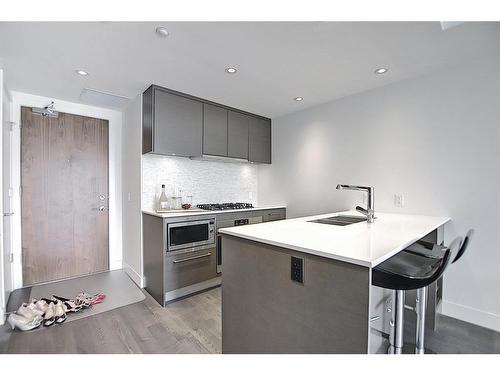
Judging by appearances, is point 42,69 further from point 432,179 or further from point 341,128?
point 432,179

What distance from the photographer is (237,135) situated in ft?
11.0

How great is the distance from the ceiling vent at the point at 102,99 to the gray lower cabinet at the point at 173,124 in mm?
434

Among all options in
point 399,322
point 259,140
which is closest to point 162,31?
point 259,140

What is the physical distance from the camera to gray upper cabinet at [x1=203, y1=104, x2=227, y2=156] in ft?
9.75

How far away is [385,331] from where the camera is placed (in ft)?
5.32

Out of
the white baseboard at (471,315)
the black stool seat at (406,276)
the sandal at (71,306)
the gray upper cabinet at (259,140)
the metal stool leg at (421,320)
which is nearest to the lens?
the black stool seat at (406,276)

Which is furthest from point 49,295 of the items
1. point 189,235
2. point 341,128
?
point 341,128

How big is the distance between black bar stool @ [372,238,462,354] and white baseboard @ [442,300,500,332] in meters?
1.01

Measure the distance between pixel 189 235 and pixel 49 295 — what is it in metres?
1.60

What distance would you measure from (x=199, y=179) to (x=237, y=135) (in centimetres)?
81

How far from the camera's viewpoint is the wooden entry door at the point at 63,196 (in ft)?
9.04

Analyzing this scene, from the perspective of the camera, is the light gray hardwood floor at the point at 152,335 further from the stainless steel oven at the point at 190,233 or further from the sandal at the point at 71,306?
the stainless steel oven at the point at 190,233

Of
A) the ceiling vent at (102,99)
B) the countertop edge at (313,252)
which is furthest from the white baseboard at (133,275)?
the ceiling vent at (102,99)
